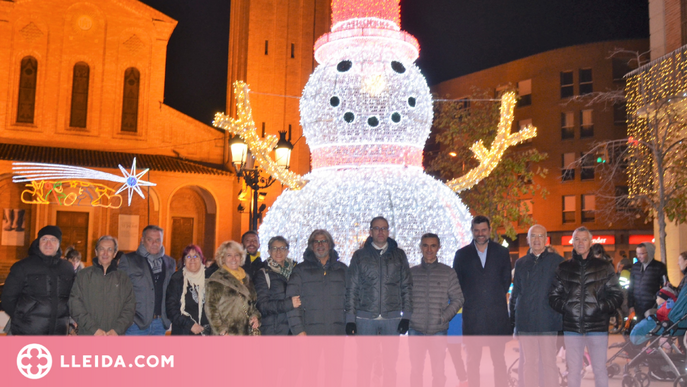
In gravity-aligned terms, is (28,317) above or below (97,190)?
below

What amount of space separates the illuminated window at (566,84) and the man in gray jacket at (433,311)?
1167 inches

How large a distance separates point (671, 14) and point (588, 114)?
18088 mm

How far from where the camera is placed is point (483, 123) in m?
20.4

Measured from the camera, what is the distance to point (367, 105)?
815 centimetres

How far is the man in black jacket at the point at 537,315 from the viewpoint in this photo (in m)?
5.85

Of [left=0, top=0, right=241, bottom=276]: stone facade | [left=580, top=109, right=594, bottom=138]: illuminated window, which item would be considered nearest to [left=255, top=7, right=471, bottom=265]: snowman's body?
[left=0, top=0, right=241, bottom=276]: stone facade

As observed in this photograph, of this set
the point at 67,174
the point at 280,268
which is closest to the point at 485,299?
the point at 280,268

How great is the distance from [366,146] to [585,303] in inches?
142

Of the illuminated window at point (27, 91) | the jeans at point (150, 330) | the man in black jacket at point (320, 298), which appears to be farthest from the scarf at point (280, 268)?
the illuminated window at point (27, 91)

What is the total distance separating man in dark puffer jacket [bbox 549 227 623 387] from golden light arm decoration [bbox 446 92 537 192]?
148 inches

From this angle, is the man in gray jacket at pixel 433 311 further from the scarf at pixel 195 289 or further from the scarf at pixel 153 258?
the scarf at pixel 153 258

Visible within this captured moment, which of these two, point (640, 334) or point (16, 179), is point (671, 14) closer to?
point (640, 334)

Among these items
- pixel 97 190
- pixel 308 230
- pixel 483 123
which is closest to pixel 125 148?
pixel 97 190

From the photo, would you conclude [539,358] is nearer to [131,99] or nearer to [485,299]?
[485,299]
